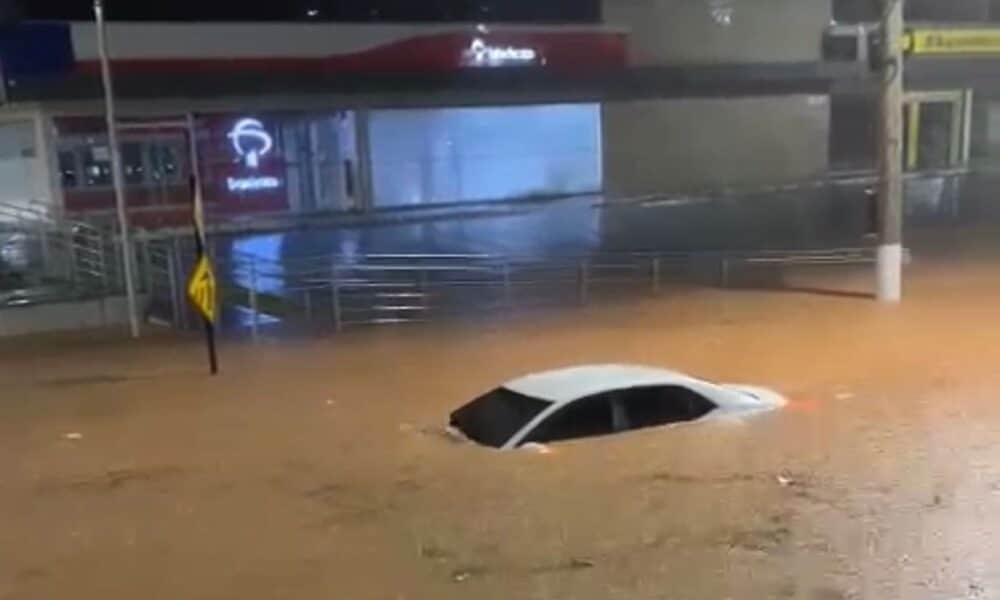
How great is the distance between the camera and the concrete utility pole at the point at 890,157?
1920 cm

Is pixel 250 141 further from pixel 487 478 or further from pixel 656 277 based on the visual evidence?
pixel 487 478

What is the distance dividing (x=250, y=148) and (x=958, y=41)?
21.7m

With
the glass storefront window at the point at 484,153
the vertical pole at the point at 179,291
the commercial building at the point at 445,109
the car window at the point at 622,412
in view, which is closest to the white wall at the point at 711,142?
the commercial building at the point at 445,109

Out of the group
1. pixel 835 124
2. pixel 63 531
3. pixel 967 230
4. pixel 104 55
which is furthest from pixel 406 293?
pixel 835 124

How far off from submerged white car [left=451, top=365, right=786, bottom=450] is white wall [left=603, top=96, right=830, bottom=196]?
22.7 meters

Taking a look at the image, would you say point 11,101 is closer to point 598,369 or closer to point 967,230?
point 598,369

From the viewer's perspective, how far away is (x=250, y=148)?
28641 mm

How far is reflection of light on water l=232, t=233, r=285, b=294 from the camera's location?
21.9 metres

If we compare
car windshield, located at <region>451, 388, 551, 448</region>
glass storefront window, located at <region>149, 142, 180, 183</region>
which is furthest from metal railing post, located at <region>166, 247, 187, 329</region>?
car windshield, located at <region>451, 388, 551, 448</region>

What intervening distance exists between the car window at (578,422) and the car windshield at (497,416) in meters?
0.14

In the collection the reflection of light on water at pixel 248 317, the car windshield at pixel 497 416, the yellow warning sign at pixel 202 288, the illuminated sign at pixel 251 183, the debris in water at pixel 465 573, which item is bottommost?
the reflection of light on water at pixel 248 317

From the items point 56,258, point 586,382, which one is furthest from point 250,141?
point 586,382

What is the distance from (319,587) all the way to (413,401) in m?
5.54

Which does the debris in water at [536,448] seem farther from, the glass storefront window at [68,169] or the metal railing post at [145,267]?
the glass storefront window at [68,169]
